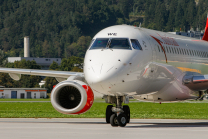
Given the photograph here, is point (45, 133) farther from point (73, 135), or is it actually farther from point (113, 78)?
point (113, 78)

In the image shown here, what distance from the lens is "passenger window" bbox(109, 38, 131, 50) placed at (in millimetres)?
18623

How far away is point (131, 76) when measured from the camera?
18188mm

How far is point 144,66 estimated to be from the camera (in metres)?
19.0

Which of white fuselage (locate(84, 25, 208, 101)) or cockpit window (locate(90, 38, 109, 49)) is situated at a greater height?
cockpit window (locate(90, 38, 109, 49))

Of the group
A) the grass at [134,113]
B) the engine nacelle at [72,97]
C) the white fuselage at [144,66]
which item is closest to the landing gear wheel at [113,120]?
the engine nacelle at [72,97]

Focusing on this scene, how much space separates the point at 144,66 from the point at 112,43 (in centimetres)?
161

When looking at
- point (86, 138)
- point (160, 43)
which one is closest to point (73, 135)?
point (86, 138)

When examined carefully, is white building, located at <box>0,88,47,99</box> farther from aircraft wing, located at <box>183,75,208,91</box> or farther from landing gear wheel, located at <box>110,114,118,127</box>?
landing gear wheel, located at <box>110,114,118,127</box>

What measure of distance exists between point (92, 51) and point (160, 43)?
397cm

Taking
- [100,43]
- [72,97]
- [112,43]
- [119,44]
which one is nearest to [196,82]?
[119,44]

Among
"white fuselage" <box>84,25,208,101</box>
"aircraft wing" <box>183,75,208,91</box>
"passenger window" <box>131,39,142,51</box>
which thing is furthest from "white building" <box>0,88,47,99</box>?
"passenger window" <box>131,39,142,51</box>

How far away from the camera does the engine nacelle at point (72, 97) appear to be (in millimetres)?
19562

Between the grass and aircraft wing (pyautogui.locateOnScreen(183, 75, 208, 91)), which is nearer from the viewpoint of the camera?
aircraft wing (pyautogui.locateOnScreen(183, 75, 208, 91))

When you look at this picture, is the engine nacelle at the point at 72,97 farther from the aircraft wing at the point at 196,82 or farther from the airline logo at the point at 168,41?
the aircraft wing at the point at 196,82
